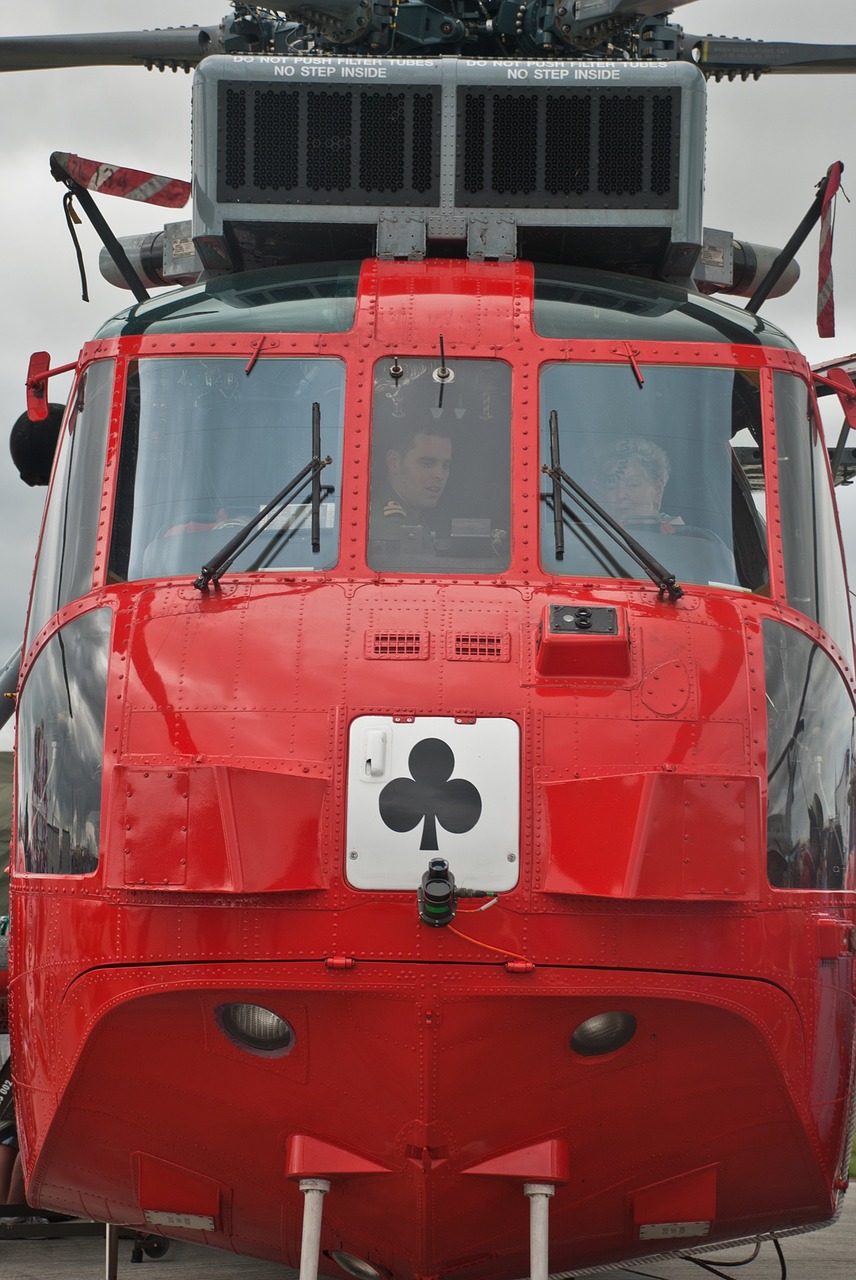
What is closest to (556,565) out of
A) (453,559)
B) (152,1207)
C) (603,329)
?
(453,559)

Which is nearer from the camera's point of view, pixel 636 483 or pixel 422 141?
pixel 636 483

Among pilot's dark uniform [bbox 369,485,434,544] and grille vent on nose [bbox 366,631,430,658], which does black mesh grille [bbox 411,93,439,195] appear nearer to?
pilot's dark uniform [bbox 369,485,434,544]

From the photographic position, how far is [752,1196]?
4.85 meters

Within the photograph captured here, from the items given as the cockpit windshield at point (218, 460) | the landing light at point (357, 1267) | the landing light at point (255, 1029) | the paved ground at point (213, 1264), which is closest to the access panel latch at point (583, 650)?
the cockpit windshield at point (218, 460)

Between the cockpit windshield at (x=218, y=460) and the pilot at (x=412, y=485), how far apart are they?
0.15m

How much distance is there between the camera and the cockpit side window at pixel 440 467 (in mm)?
4980

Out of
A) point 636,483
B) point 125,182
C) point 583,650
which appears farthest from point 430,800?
point 125,182

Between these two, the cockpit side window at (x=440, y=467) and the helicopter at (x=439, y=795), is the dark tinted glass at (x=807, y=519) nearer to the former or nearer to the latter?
the helicopter at (x=439, y=795)

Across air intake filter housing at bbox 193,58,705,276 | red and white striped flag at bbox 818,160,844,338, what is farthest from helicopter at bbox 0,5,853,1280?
red and white striped flag at bbox 818,160,844,338

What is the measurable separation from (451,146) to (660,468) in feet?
5.86

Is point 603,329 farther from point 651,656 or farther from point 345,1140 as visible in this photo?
point 345,1140

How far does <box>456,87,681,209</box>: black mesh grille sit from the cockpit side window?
1159mm

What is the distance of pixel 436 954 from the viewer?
14.0 ft

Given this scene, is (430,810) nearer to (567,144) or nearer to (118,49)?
(567,144)
